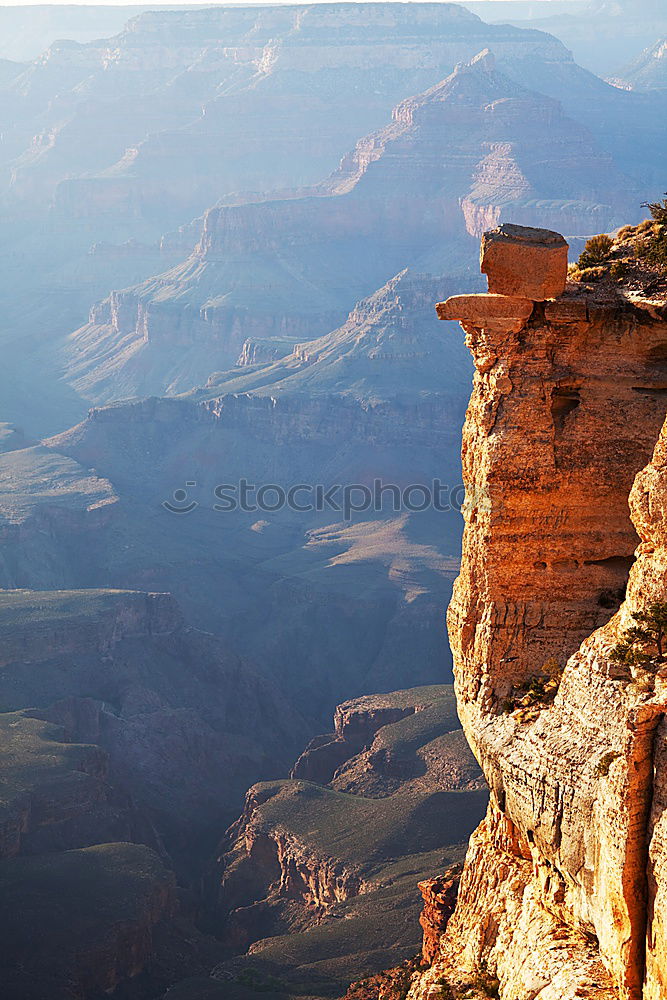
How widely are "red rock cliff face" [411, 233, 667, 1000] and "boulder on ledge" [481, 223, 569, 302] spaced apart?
104 millimetres

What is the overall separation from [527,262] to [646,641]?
6.85 m

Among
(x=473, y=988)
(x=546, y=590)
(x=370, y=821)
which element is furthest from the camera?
(x=370, y=821)

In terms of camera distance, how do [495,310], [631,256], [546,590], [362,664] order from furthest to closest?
[362,664]
[631,256]
[546,590]
[495,310]

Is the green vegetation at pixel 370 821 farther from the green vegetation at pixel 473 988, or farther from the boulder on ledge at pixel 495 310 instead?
the boulder on ledge at pixel 495 310

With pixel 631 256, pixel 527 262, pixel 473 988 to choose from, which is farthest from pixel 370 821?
pixel 527 262

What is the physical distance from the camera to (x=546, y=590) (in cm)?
2316

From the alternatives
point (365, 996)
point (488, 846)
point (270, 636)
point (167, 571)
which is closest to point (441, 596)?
point (270, 636)

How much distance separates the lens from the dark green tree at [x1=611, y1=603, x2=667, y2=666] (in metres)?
18.1

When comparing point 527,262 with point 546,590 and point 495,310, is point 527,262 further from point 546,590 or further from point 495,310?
point 546,590

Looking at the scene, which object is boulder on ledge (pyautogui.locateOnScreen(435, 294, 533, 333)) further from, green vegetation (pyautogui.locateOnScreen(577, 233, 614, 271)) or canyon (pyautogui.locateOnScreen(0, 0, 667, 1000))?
green vegetation (pyautogui.locateOnScreen(577, 233, 614, 271))

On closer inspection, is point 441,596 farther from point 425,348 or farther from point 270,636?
point 425,348

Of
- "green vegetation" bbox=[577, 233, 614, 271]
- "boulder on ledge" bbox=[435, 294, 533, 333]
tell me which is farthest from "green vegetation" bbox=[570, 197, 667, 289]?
"boulder on ledge" bbox=[435, 294, 533, 333]

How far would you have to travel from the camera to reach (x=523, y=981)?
20.3 metres

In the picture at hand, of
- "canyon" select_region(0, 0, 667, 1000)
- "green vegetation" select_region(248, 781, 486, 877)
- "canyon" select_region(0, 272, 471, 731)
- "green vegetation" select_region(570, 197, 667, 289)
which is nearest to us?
"canyon" select_region(0, 0, 667, 1000)
